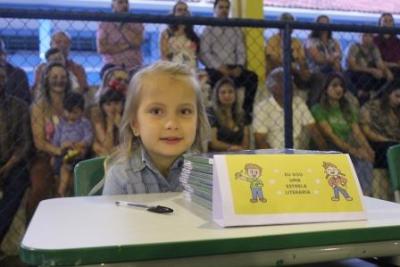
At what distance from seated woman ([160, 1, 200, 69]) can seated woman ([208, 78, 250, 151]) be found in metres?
0.21

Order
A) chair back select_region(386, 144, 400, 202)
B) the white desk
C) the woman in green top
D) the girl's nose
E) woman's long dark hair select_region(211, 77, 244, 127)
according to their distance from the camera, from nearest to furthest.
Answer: the white desk, the girl's nose, chair back select_region(386, 144, 400, 202), woman's long dark hair select_region(211, 77, 244, 127), the woman in green top

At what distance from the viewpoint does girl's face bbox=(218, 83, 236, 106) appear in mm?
2820

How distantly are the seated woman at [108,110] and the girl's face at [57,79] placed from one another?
0.62 ft

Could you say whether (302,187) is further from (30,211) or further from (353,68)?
(353,68)

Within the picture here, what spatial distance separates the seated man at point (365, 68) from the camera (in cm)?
319

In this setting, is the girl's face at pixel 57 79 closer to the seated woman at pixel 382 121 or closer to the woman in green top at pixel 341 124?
the woman in green top at pixel 341 124

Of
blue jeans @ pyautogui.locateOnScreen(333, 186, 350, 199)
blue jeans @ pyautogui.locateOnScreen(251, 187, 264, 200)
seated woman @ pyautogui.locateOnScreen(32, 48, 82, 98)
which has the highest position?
seated woman @ pyautogui.locateOnScreen(32, 48, 82, 98)

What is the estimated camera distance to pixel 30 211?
2500 mm

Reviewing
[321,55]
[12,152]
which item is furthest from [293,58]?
[12,152]

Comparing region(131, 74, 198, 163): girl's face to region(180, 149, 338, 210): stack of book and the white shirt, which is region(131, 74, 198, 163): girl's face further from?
the white shirt

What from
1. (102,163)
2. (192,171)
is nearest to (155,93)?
(102,163)

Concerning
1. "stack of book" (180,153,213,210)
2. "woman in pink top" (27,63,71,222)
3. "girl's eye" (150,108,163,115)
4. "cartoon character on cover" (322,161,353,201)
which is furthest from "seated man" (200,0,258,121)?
"cartoon character on cover" (322,161,353,201)

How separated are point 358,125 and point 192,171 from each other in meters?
2.49

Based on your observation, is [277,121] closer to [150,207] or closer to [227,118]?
[227,118]
